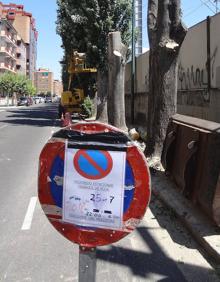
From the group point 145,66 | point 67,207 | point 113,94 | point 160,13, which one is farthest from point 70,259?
point 145,66

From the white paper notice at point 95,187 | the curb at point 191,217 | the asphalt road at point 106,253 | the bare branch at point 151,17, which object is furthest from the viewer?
the bare branch at point 151,17

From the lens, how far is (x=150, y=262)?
5.25 metres

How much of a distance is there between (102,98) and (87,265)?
82.3 ft

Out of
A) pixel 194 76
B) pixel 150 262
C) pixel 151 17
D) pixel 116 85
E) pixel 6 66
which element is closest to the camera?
pixel 150 262

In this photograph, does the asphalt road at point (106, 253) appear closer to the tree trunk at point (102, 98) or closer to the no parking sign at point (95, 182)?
the no parking sign at point (95, 182)

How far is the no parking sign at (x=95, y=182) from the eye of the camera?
9.37 ft

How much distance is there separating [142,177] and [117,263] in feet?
8.45

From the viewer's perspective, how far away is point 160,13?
1066cm

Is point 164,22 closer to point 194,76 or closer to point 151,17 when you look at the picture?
point 151,17

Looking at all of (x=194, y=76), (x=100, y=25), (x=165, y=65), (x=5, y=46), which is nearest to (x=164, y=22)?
(x=165, y=65)

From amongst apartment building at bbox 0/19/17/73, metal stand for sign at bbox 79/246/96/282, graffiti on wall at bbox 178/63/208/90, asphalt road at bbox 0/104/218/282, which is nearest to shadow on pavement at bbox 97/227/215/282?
asphalt road at bbox 0/104/218/282

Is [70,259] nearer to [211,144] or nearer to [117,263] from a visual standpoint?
[117,263]

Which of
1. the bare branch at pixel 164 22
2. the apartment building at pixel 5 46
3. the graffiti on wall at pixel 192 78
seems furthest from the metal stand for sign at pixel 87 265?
the apartment building at pixel 5 46

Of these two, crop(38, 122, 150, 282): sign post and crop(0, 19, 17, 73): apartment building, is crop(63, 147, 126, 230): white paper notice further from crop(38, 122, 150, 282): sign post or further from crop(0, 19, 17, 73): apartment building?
crop(0, 19, 17, 73): apartment building
